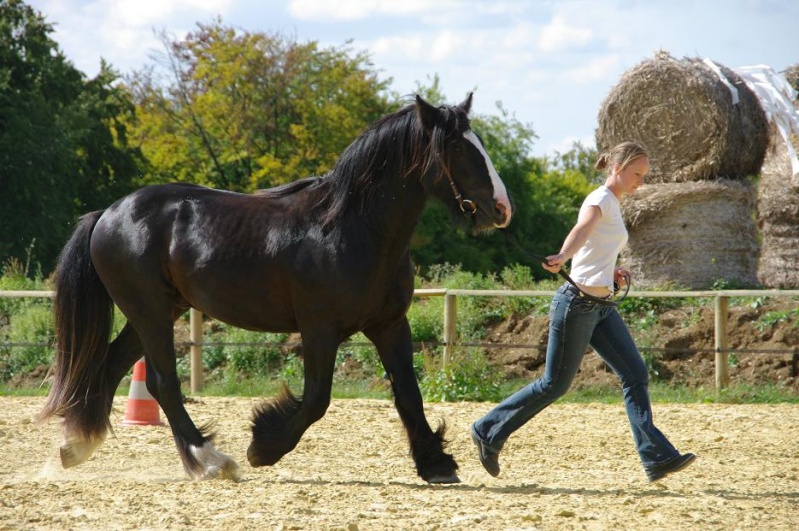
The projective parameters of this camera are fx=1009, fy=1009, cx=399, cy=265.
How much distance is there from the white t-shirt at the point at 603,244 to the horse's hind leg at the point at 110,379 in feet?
9.29

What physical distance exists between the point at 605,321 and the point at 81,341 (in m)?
3.10

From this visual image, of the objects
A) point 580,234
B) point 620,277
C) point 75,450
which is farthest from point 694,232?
point 75,450

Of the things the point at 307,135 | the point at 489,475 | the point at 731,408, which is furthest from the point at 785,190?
the point at 307,135

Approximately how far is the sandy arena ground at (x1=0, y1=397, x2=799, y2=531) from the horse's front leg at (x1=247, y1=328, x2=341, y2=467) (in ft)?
0.64

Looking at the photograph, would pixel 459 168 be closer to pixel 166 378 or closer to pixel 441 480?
pixel 441 480

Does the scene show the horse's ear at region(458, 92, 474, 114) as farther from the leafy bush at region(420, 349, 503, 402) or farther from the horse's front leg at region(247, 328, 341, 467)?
the leafy bush at region(420, 349, 503, 402)

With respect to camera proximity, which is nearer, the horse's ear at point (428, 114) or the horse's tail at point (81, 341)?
the horse's ear at point (428, 114)

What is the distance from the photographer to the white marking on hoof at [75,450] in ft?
19.2

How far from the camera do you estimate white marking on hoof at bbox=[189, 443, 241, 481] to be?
213 inches

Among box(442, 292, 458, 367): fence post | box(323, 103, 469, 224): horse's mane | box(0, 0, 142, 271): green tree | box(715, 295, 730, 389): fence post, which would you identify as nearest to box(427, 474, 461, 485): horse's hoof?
box(323, 103, 469, 224): horse's mane

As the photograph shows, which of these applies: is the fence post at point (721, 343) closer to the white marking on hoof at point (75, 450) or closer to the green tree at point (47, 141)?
the white marking on hoof at point (75, 450)

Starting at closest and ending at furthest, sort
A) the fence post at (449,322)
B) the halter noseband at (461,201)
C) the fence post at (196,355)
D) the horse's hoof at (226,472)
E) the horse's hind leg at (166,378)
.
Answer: the halter noseband at (461,201) < the horse's hoof at (226,472) < the horse's hind leg at (166,378) < the fence post at (449,322) < the fence post at (196,355)

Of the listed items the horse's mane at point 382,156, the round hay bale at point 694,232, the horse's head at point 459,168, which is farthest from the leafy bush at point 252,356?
the horse's head at point 459,168

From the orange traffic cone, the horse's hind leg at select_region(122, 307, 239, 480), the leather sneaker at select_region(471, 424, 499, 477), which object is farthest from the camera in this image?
the orange traffic cone
